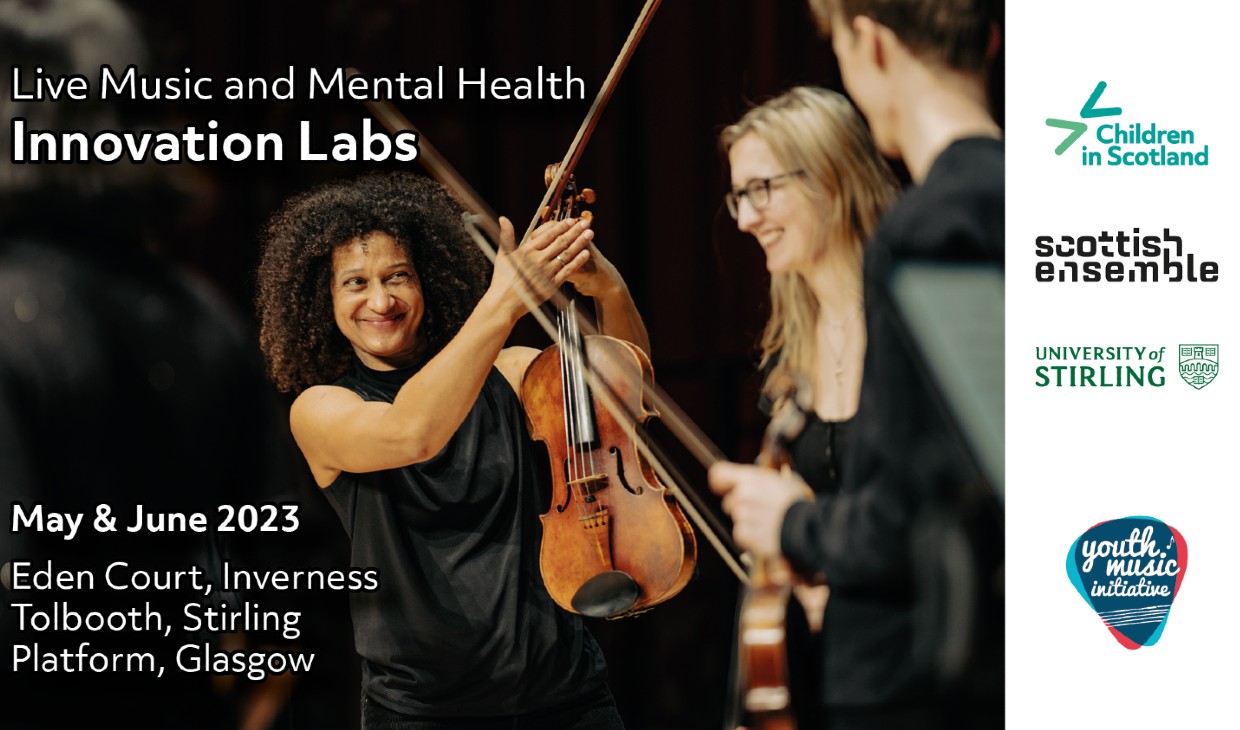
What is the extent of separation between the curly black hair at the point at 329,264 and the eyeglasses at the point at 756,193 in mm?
547

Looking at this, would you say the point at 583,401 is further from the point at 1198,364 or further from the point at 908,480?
the point at 1198,364

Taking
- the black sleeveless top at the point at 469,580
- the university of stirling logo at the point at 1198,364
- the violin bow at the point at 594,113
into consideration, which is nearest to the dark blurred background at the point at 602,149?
the violin bow at the point at 594,113

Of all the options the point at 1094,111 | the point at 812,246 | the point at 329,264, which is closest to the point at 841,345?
the point at 812,246

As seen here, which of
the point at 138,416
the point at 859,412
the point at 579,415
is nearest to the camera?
the point at 859,412

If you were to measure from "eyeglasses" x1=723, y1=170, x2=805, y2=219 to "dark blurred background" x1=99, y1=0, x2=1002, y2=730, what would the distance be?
0.04 m

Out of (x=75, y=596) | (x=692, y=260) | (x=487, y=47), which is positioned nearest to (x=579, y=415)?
(x=692, y=260)

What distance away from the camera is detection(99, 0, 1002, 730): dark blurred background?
287cm

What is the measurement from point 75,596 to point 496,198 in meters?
1.27

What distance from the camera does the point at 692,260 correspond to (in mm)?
2906

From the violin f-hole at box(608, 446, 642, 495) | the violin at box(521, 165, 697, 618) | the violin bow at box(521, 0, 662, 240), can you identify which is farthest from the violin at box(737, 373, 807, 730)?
the violin bow at box(521, 0, 662, 240)

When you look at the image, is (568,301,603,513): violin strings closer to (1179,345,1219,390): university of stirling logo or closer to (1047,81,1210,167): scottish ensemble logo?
(1047,81,1210,167): scottish ensemble logo

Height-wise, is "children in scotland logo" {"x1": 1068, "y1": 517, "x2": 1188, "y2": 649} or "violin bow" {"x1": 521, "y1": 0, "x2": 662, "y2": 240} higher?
"violin bow" {"x1": 521, "y1": 0, "x2": 662, "y2": 240}

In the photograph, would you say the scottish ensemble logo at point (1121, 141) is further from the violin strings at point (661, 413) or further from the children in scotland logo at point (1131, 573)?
the violin strings at point (661, 413)

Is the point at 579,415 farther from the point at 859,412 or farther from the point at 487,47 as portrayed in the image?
the point at 487,47
